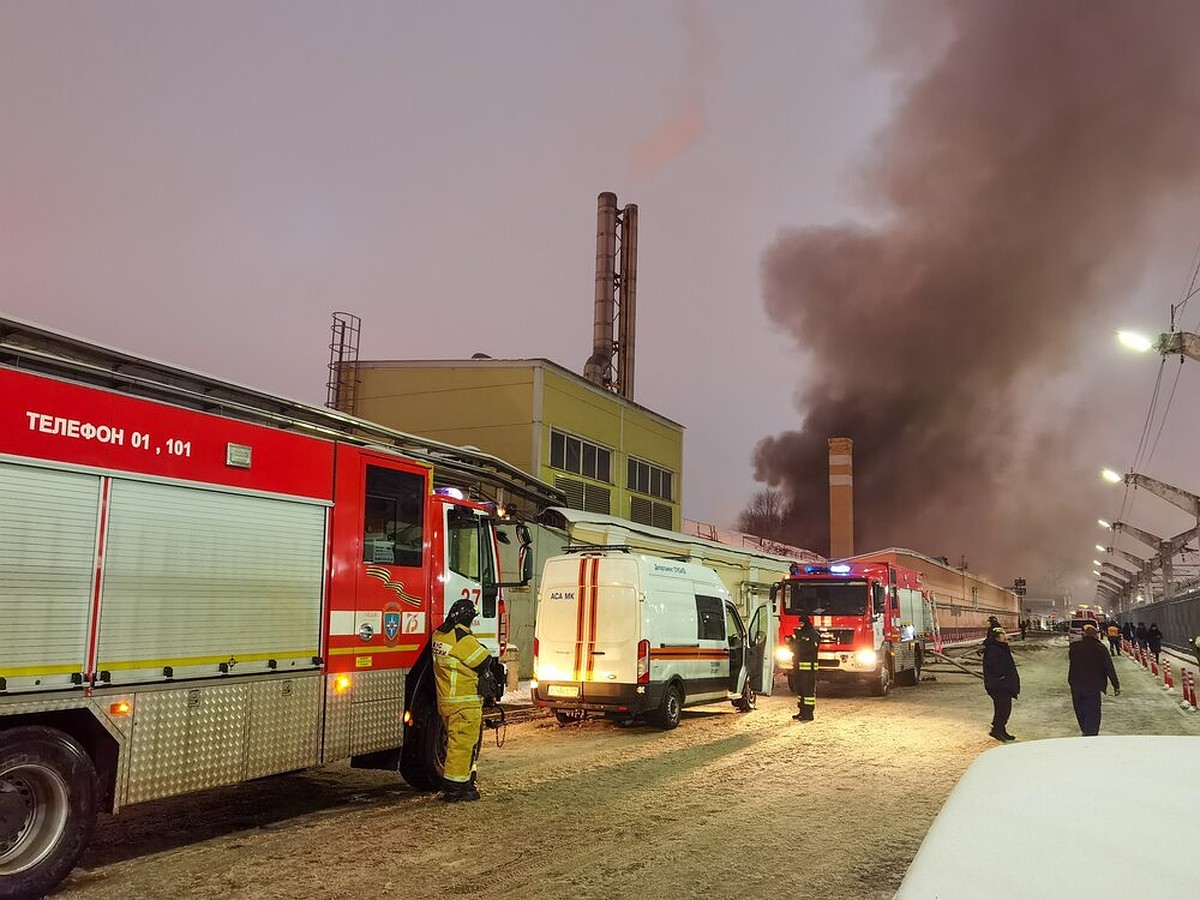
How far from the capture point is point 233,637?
6.43 meters

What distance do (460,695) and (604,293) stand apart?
109ft

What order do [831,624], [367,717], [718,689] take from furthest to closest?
[831,624] → [718,689] → [367,717]

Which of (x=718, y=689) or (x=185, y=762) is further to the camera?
(x=718, y=689)

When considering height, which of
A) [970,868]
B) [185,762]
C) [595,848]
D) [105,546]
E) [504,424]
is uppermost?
[504,424]

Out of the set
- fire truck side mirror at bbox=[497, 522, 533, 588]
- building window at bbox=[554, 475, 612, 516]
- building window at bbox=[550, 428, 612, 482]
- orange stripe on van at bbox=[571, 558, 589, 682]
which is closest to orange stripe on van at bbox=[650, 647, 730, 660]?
orange stripe on van at bbox=[571, 558, 589, 682]

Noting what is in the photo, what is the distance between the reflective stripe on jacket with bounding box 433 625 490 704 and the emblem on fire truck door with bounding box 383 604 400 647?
0.43m

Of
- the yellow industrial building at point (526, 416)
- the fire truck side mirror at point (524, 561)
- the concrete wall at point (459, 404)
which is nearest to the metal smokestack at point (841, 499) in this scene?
the yellow industrial building at point (526, 416)

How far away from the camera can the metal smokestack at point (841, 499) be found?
61531 millimetres

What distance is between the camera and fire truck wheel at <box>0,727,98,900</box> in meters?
5.08

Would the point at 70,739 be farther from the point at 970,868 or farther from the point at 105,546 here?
the point at 970,868

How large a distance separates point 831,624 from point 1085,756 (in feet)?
54.7

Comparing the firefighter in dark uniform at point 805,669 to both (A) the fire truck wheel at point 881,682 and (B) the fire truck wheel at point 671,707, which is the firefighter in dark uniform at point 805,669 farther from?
(A) the fire truck wheel at point 881,682

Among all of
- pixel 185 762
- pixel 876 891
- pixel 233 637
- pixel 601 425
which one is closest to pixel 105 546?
pixel 233 637

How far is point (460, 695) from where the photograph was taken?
25.6 ft
